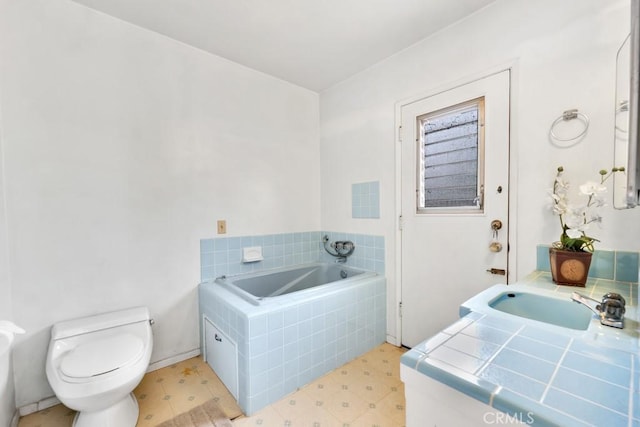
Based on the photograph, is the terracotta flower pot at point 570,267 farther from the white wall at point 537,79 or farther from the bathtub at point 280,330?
the bathtub at point 280,330

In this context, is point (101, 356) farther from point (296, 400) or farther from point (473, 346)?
point (473, 346)

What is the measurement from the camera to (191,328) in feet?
7.10

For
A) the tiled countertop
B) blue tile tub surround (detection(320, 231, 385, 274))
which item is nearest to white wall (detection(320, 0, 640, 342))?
blue tile tub surround (detection(320, 231, 385, 274))

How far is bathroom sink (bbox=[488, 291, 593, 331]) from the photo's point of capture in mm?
1104

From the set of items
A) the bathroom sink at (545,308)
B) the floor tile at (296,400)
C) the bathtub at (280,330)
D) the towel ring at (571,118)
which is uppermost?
the towel ring at (571,118)

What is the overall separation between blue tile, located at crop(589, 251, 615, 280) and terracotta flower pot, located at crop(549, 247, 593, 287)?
6.4 inches

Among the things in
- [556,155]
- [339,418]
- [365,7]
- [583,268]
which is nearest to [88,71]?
→ [365,7]

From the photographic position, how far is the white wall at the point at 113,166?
5.18ft

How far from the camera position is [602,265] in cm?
135

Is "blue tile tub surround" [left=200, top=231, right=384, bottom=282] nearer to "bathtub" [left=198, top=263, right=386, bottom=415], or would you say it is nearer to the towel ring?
"bathtub" [left=198, top=263, right=386, bottom=415]

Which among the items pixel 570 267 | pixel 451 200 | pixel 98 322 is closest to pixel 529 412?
pixel 570 267

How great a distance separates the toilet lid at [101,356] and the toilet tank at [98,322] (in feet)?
0.41

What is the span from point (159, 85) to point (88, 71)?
40 centimetres

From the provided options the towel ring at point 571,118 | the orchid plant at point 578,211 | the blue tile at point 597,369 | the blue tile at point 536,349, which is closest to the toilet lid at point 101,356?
the blue tile at point 536,349
